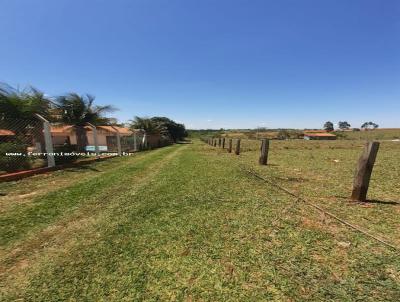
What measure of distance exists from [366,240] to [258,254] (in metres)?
1.56

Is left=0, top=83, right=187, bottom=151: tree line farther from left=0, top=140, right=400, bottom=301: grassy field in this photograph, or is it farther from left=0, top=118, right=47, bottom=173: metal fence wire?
left=0, top=140, right=400, bottom=301: grassy field

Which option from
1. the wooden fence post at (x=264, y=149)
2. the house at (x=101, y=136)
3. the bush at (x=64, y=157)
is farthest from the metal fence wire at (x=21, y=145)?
the wooden fence post at (x=264, y=149)

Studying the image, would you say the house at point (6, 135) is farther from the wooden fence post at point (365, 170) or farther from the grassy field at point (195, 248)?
the wooden fence post at point (365, 170)

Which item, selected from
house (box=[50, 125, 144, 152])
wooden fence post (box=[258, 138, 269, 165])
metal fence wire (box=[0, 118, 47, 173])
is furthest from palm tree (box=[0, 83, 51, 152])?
wooden fence post (box=[258, 138, 269, 165])

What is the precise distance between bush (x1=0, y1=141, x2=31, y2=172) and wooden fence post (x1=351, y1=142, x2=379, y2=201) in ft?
33.5

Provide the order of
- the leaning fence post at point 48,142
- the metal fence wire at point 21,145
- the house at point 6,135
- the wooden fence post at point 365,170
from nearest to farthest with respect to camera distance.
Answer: the wooden fence post at point 365,170
the metal fence wire at point 21,145
the house at point 6,135
the leaning fence post at point 48,142

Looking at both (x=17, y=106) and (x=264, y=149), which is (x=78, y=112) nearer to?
(x=17, y=106)

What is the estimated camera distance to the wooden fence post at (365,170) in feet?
15.7

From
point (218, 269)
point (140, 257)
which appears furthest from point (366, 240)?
point (140, 257)

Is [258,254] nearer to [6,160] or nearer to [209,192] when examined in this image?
[209,192]

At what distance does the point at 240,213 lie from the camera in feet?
13.8

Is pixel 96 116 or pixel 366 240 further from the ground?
pixel 96 116

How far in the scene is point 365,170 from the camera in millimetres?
4797

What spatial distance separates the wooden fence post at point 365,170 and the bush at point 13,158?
1022cm
